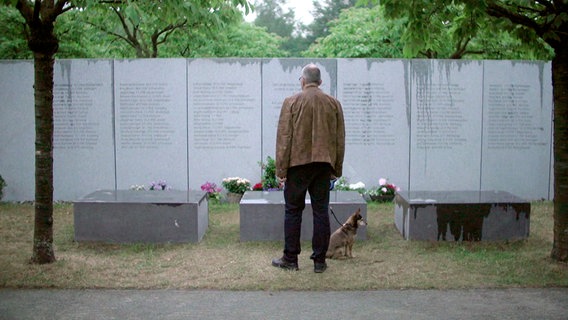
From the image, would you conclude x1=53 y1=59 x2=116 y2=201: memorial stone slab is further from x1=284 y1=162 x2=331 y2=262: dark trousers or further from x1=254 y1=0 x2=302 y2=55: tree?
x1=254 y1=0 x2=302 y2=55: tree

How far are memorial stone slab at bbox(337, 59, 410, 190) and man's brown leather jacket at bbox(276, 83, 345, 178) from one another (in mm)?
4736

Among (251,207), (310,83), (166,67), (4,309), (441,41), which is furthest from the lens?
(166,67)

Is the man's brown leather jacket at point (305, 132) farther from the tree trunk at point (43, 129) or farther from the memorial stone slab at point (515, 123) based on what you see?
the memorial stone slab at point (515, 123)

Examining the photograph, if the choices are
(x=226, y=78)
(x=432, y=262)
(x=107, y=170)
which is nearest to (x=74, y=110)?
(x=107, y=170)

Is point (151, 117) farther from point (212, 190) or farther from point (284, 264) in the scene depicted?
point (284, 264)

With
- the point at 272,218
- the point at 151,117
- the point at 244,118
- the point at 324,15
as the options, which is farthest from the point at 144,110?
the point at 324,15

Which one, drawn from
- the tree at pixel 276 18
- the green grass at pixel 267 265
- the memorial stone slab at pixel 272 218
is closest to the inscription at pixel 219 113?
the green grass at pixel 267 265

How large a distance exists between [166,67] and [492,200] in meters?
5.77

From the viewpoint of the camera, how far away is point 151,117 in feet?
34.3

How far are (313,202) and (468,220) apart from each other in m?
2.23

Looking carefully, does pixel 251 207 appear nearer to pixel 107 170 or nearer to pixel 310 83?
pixel 310 83

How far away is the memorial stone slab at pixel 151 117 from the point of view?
34.1ft

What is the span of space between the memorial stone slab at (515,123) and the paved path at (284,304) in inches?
223

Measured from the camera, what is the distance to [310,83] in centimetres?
589
